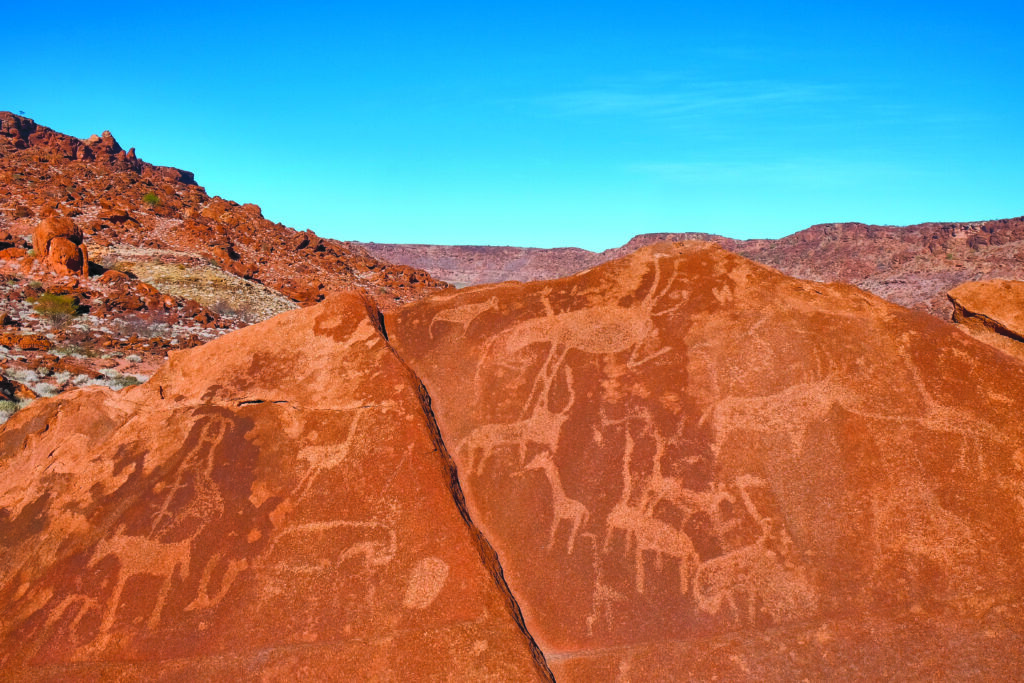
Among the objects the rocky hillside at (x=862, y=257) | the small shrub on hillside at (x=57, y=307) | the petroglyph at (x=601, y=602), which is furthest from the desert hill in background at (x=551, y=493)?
the rocky hillside at (x=862, y=257)

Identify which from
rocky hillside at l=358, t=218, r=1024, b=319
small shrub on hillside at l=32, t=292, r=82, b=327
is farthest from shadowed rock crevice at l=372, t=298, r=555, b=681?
rocky hillside at l=358, t=218, r=1024, b=319

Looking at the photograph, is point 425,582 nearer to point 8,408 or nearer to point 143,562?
point 143,562

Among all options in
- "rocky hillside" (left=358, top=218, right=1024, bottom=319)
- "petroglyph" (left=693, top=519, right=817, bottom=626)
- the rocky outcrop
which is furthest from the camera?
"rocky hillside" (left=358, top=218, right=1024, bottom=319)

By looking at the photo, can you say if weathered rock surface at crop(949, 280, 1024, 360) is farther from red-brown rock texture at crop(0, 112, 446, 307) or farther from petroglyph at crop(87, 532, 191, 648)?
red-brown rock texture at crop(0, 112, 446, 307)

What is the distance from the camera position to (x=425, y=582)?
11.6 ft

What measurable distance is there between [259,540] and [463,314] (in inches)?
89.9

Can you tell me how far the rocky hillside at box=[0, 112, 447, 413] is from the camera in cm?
1789

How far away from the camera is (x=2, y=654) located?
137 inches

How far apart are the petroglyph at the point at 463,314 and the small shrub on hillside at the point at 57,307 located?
2072cm

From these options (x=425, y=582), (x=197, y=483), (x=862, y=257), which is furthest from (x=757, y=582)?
(x=862, y=257)

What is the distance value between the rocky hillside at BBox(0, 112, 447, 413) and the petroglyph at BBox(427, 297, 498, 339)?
3.34 feet

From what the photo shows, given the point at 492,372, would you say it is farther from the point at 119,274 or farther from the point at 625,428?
the point at 119,274

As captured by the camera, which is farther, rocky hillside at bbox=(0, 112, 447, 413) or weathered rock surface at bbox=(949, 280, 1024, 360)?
rocky hillside at bbox=(0, 112, 447, 413)

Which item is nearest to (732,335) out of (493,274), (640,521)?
(640,521)
